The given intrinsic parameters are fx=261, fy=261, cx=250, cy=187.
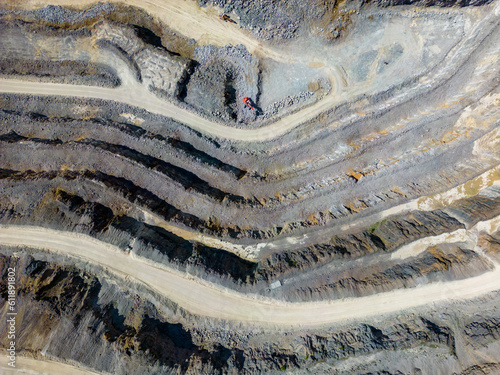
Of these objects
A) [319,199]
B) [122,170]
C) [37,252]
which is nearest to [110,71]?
[122,170]

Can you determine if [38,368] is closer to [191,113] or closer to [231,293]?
[231,293]

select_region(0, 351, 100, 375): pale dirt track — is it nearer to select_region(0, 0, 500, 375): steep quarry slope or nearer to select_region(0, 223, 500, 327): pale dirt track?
select_region(0, 0, 500, 375): steep quarry slope

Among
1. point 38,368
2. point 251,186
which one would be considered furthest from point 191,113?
point 38,368

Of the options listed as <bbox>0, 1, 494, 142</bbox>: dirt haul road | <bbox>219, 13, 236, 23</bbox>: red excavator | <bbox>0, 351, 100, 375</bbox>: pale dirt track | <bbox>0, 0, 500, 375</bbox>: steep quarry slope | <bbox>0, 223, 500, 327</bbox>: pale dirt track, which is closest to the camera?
<bbox>0, 351, 100, 375</bbox>: pale dirt track

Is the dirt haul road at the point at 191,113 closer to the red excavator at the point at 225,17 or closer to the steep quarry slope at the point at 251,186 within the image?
the steep quarry slope at the point at 251,186

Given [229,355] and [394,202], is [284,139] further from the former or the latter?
[229,355]

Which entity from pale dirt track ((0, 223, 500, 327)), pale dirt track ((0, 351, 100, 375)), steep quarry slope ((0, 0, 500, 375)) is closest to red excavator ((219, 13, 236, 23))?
steep quarry slope ((0, 0, 500, 375))
